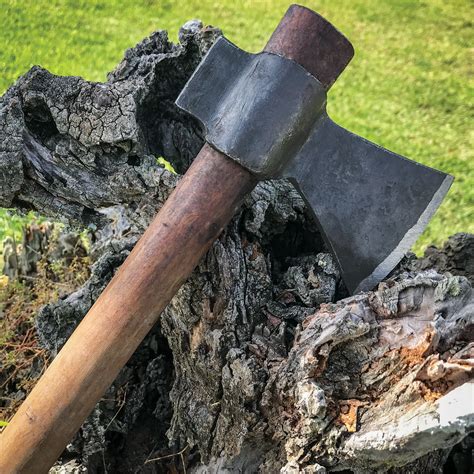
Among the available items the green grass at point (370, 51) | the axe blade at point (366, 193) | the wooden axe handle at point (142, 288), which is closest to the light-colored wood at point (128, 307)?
the wooden axe handle at point (142, 288)

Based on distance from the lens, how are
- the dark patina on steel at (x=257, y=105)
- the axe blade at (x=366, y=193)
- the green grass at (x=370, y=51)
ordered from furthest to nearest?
the green grass at (x=370, y=51) < the axe blade at (x=366, y=193) < the dark patina on steel at (x=257, y=105)

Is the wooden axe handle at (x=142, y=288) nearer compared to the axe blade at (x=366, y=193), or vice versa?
the wooden axe handle at (x=142, y=288)

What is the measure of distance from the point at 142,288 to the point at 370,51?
4103 mm

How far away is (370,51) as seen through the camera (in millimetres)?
5258

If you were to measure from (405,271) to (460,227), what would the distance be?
6.88 ft

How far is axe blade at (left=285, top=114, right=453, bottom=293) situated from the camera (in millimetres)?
1857

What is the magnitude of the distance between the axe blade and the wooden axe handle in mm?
208

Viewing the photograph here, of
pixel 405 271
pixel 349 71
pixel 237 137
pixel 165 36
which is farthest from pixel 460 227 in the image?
pixel 237 137

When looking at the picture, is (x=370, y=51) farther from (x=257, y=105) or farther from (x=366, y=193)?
(x=257, y=105)

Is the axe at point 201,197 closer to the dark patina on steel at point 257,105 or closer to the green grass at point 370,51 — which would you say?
the dark patina on steel at point 257,105

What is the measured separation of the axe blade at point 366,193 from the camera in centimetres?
186

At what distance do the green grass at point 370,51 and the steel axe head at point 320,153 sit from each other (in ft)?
Result: 7.01

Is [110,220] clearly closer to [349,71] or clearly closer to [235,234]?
[235,234]

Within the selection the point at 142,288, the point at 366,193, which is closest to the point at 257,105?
the point at 366,193
